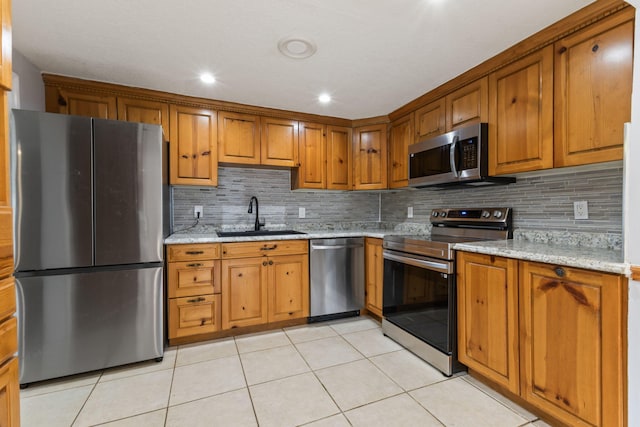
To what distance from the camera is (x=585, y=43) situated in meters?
1.59

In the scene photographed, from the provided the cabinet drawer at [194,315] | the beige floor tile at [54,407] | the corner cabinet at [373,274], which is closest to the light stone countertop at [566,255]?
the corner cabinet at [373,274]

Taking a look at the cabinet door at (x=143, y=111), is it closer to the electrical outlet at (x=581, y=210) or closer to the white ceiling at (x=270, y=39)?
the white ceiling at (x=270, y=39)

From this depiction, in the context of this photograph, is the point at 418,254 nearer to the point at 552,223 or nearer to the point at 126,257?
the point at 552,223

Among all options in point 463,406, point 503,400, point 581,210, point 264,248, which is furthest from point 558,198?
point 264,248

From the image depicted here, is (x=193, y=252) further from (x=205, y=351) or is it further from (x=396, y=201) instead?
(x=396, y=201)

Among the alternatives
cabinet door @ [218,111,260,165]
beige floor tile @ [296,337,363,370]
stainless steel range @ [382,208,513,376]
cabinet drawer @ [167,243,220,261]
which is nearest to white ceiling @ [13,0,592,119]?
cabinet door @ [218,111,260,165]

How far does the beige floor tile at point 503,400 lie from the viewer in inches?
63.2

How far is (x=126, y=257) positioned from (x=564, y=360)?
8.88 ft

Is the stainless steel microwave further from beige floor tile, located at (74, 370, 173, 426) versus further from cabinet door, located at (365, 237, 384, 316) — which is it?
beige floor tile, located at (74, 370, 173, 426)

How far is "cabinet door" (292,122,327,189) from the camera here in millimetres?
3178

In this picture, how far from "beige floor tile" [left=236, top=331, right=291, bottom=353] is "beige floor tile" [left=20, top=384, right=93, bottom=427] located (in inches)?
40.3

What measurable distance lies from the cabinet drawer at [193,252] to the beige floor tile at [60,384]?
0.92 meters

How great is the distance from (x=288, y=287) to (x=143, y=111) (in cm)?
206

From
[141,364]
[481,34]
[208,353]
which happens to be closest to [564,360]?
[481,34]
